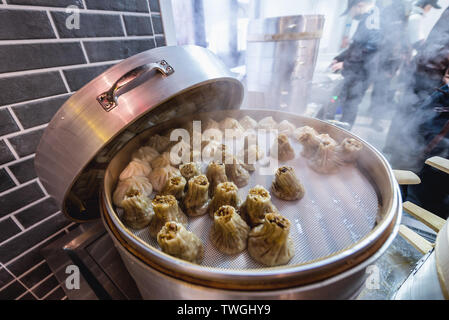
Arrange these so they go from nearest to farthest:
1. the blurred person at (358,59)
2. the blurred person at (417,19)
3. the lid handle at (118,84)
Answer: the lid handle at (118,84), the blurred person at (417,19), the blurred person at (358,59)

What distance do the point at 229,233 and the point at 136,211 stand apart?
0.52 meters

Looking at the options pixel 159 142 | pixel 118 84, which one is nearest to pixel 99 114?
pixel 118 84

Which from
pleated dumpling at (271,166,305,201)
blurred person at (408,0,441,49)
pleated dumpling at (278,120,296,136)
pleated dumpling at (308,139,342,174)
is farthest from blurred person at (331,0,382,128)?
pleated dumpling at (271,166,305,201)

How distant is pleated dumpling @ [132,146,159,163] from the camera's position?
1507 mm

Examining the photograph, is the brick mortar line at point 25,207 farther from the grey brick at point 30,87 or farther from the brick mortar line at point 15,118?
the grey brick at point 30,87

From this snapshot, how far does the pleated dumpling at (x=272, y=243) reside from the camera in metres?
0.86

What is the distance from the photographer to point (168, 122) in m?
1.75

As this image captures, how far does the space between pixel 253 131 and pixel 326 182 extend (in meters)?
0.77

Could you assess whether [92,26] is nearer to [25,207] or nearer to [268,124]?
[25,207]

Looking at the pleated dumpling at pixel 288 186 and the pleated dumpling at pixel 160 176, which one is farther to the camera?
the pleated dumpling at pixel 160 176

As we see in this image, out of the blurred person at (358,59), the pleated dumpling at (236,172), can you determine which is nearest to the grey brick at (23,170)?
the pleated dumpling at (236,172)

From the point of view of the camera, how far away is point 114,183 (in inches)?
52.9

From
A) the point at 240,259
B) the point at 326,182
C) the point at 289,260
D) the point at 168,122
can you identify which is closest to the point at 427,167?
the point at 326,182

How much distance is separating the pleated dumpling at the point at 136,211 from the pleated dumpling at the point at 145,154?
0.43 metres
